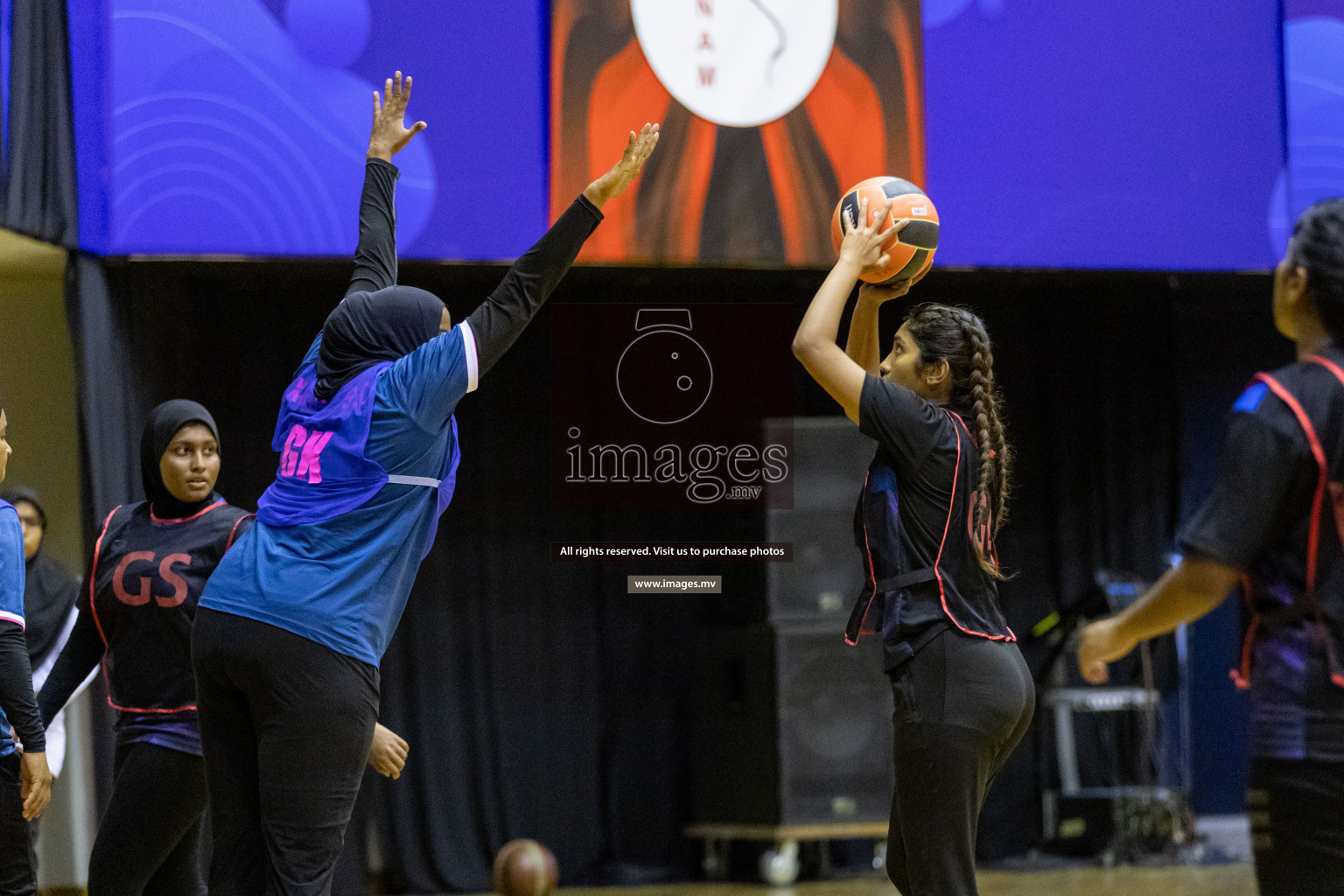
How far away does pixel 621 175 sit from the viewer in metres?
2.44

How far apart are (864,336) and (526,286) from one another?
90 centimetres

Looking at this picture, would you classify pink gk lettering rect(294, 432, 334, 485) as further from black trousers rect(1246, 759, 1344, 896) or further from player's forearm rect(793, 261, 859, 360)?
black trousers rect(1246, 759, 1344, 896)

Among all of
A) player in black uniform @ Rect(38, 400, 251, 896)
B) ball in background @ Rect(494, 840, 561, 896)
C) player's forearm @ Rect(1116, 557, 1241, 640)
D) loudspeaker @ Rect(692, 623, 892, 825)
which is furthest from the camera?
loudspeaker @ Rect(692, 623, 892, 825)

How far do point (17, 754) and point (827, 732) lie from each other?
3461 mm

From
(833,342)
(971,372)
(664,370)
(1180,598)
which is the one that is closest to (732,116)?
(664,370)

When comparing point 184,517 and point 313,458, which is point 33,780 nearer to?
point 184,517

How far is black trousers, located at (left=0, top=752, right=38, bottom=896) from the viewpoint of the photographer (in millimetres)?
2838

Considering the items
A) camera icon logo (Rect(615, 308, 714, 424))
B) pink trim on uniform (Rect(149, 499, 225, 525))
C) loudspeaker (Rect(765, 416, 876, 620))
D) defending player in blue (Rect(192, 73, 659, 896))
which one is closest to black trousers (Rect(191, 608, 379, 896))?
defending player in blue (Rect(192, 73, 659, 896))

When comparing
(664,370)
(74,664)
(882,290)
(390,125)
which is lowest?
(74,664)

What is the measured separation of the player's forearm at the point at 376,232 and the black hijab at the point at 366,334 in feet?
0.86

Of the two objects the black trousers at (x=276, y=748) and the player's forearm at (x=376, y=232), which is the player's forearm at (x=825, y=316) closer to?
the player's forearm at (x=376, y=232)

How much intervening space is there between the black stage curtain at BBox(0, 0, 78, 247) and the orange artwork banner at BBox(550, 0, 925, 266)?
68.0 inches

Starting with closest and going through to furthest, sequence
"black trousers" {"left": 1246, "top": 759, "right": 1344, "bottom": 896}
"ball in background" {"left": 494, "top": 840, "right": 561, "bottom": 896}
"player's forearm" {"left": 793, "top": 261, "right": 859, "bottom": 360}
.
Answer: "black trousers" {"left": 1246, "top": 759, "right": 1344, "bottom": 896} < "player's forearm" {"left": 793, "top": 261, "right": 859, "bottom": 360} < "ball in background" {"left": 494, "top": 840, "right": 561, "bottom": 896}

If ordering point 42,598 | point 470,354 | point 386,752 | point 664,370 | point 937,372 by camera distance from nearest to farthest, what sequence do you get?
1. point 470,354
2. point 386,752
3. point 937,372
4. point 42,598
5. point 664,370
